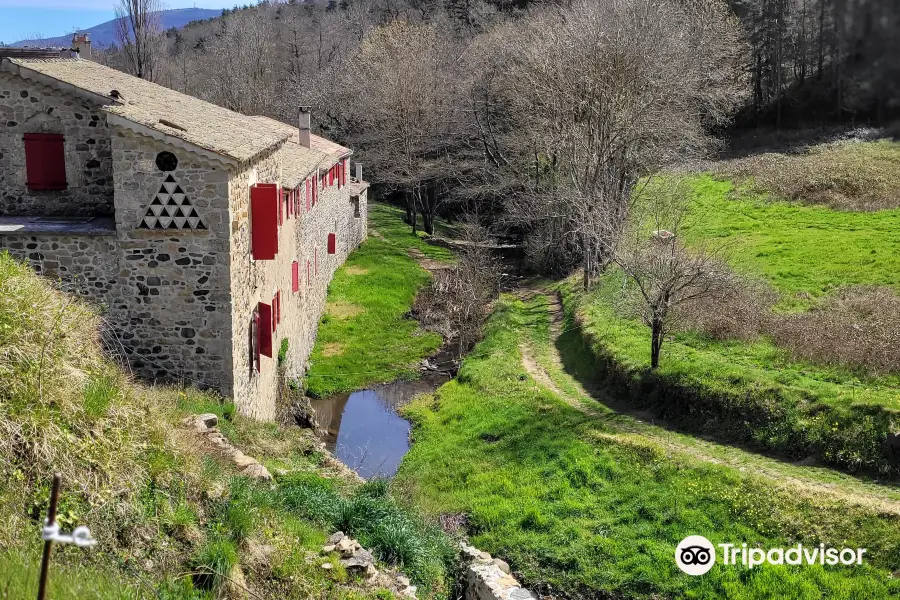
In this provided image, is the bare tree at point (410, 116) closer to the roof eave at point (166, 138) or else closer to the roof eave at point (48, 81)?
the roof eave at point (48, 81)

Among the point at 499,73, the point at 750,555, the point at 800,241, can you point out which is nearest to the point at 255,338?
the point at 750,555

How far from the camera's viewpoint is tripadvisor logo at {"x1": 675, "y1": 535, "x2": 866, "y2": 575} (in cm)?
1409

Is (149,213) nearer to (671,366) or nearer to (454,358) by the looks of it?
(671,366)

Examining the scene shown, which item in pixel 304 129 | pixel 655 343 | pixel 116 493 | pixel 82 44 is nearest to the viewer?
pixel 116 493

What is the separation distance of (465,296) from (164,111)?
19454 millimetres

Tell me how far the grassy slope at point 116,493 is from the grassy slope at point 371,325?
15.8 metres

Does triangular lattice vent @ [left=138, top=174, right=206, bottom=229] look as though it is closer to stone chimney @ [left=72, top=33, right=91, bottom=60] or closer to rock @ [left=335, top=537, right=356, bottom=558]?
rock @ [left=335, top=537, right=356, bottom=558]

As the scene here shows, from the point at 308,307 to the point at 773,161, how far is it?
20345 millimetres

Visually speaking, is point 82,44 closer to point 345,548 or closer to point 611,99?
point 345,548

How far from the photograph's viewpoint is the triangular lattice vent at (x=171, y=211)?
1477 cm

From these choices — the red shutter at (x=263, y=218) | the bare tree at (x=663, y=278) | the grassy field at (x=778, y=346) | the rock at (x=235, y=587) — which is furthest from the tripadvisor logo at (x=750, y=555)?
the red shutter at (x=263, y=218)

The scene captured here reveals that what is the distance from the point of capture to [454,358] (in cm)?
3059

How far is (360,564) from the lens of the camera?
34.7ft

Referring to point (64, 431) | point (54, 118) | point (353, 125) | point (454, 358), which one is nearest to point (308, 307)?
point (454, 358)
